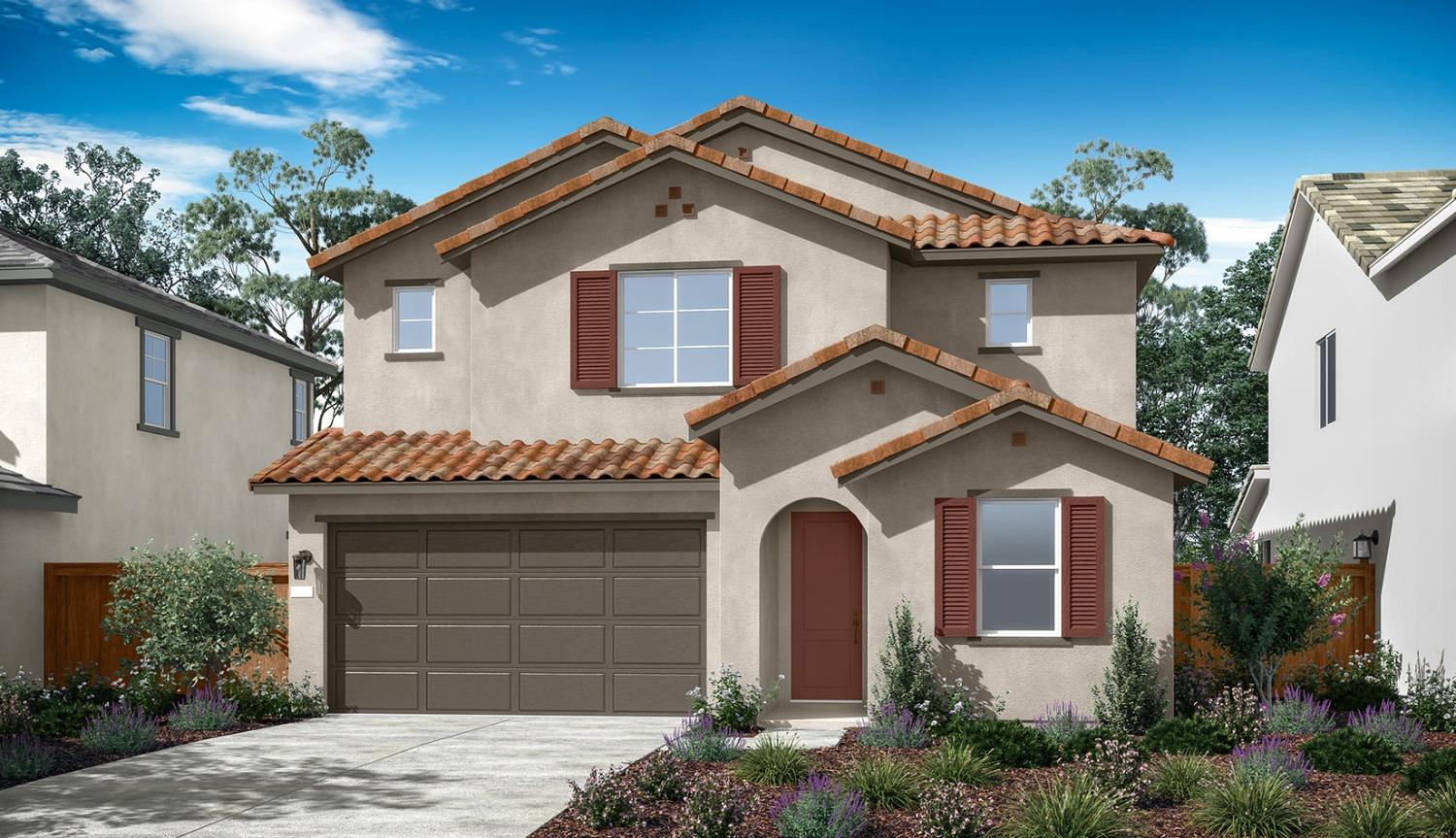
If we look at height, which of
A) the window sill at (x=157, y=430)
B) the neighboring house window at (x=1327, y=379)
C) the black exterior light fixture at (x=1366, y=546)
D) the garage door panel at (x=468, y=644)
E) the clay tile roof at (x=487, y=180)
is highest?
the clay tile roof at (x=487, y=180)

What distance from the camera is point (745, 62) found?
2148 cm

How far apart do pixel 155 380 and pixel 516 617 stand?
9639 mm

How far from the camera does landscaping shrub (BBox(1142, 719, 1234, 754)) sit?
13.2 m

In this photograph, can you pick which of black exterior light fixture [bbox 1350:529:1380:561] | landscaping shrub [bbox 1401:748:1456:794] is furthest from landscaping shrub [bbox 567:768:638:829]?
black exterior light fixture [bbox 1350:529:1380:561]

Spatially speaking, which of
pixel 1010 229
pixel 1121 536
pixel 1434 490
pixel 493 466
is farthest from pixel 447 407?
pixel 1434 490

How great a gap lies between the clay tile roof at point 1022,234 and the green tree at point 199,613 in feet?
31.9

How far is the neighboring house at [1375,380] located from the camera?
53.9 ft

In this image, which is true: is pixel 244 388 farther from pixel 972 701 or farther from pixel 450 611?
pixel 972 701

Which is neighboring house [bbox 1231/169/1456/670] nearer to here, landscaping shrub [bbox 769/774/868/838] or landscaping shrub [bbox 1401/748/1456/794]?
landscaping shrub [bbox 1401/748/1456/794]

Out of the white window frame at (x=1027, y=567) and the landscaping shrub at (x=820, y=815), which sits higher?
the white window frame at (x=1027, y=567)

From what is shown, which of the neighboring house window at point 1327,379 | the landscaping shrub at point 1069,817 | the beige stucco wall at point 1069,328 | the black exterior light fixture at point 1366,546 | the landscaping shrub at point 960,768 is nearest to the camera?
the landscaping shrub at point 1069,817

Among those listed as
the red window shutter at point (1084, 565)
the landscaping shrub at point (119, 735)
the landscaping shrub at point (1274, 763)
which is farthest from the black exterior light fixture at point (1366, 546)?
the landscaping shrub at point (119, 735)

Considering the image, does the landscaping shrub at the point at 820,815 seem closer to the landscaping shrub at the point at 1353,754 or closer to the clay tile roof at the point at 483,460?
the landscaping shrub at the point at 1353,754

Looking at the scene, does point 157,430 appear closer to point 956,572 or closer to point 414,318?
point 414,318
